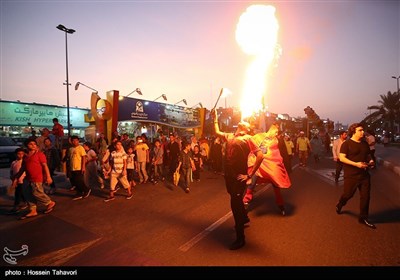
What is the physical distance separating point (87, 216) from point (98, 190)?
310 cm

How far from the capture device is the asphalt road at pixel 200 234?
380cm

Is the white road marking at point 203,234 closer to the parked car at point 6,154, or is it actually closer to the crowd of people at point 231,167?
the crowd of people at point 231,167

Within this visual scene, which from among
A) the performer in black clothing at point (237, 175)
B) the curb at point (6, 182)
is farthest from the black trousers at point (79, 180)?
the performer in black clothing at point (237, 175)

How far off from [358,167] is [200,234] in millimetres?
3304

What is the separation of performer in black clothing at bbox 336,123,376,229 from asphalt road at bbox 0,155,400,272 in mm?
485

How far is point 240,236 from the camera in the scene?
4211mm

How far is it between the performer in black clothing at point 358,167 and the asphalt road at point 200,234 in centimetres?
48

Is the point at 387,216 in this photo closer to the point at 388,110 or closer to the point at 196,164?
the point at 196,164

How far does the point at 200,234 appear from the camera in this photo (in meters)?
4.79

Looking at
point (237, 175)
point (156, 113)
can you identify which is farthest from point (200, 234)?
point (156, 113)

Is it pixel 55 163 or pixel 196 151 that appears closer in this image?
pixel 55 163

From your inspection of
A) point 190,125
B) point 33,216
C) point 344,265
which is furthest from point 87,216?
point 190,125

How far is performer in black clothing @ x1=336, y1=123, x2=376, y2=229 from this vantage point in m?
5.02

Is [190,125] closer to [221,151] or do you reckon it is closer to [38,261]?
[221,151]
